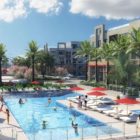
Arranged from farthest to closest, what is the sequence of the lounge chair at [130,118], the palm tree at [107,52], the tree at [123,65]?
the palm tree at [107,52] < the tree at [123,65] < the lounge chair at [130,118]

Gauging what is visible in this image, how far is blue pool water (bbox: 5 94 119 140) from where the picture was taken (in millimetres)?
23359

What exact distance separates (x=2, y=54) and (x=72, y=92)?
61.9 ft

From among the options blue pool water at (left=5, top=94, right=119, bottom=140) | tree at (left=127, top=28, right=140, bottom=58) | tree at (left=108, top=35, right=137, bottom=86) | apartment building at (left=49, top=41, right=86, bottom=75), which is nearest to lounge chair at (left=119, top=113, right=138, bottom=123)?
blue pool water at (left=5, top=94, right=119, bottom=140)

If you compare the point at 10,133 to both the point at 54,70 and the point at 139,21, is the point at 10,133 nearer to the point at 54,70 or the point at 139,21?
the point at 139,21

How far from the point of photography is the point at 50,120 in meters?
34.6

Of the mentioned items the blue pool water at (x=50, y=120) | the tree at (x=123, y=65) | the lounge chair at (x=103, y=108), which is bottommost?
the blue pool water at (x=50, y=120)

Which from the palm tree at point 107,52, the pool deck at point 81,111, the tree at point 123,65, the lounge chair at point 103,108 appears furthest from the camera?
the palm tree at point 107,52

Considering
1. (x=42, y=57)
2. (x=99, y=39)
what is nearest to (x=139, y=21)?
(x=99, y=39)

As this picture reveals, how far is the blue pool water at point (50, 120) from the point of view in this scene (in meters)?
23.4

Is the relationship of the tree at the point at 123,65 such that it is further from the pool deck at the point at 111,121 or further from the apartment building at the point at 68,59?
the apartment building at the point at 68,59

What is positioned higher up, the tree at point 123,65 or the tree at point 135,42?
the tree at point 135,42

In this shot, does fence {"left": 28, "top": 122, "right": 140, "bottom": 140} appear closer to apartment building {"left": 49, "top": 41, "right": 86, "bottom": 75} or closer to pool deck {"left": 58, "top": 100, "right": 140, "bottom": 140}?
pool deck {"left": 58, "top": 100, "right": 140, "bottom": 140}

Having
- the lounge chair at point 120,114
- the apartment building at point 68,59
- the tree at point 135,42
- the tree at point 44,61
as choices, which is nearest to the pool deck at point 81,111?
the lounge chair at point 120,114

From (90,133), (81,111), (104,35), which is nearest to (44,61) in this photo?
(104,35)
